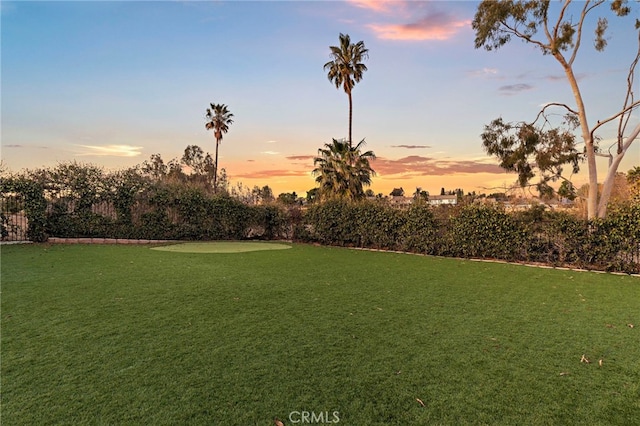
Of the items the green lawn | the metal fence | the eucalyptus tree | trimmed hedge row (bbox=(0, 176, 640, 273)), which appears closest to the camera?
the green lawn

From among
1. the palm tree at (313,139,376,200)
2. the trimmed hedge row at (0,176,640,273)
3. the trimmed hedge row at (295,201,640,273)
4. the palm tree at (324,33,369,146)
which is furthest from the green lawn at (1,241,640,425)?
the palm tree at (324,33,369,146)

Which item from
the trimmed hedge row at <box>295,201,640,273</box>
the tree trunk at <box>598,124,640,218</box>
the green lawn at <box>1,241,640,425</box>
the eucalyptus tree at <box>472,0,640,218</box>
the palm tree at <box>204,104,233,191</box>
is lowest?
the green lawn at <box>1,241,640,425</box>

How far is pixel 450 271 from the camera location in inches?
295

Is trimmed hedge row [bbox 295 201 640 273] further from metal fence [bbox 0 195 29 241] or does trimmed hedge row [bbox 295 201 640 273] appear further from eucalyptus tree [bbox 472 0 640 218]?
metal fence [bbox 0 195 29 241]

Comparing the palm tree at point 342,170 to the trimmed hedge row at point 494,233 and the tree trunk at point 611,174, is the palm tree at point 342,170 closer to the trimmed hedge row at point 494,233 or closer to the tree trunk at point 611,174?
the trimmed hedge row at point 494,233

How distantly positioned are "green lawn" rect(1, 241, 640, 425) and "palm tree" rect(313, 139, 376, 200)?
11.7m

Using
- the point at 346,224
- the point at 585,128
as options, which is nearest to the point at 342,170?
the point at 346,224

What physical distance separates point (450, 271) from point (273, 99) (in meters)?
9.05

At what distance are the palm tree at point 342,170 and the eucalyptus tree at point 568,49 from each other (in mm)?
8336

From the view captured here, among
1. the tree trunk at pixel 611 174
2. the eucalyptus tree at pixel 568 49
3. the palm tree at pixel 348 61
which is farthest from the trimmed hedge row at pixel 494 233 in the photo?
the palm tree at pixel 348 61

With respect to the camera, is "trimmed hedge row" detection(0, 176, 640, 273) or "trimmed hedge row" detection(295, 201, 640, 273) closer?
"trimmed hedge row" detection(295, 201, 640, 273)

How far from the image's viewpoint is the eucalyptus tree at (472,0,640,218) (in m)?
9.71

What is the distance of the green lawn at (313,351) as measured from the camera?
7.11ft

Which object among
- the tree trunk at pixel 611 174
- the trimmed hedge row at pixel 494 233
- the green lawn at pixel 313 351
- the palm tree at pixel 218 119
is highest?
the palm tree at pixel 218 119
